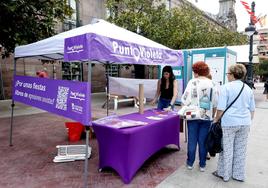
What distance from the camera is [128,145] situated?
3.80 m

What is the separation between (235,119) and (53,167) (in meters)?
3.34

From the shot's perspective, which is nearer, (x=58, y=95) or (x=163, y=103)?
(x=58, y=95)

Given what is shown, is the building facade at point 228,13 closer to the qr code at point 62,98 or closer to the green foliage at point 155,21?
the green foliage at point 155,21

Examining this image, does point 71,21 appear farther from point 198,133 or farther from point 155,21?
point 198,133

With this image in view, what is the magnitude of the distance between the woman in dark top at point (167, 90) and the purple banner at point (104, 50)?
1109 mm

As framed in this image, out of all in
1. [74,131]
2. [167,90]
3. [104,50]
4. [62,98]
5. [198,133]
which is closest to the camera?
[104,50]

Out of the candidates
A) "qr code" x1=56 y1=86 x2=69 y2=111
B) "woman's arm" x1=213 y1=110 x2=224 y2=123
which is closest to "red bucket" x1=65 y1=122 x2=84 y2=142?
"qr code" x1=56 y1=86 x2=69 y2=111

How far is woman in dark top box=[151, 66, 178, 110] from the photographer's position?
565cm

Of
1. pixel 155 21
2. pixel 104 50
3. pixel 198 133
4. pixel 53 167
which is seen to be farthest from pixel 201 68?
pixel 155 21

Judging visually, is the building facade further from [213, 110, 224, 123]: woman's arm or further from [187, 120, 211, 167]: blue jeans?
[213, 110, 224, 123]: woman's arm

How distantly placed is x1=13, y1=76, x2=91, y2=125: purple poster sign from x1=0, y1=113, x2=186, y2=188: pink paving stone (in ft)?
3.63

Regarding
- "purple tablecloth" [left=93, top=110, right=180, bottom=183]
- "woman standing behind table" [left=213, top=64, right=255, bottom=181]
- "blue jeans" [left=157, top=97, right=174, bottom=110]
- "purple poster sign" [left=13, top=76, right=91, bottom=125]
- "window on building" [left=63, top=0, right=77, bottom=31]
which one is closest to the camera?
"purple poster sign" [left=13, top=76, right=91, bottom=125]

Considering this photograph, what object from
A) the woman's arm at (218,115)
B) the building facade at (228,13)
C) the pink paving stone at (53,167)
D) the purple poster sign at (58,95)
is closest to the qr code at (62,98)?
Result: the purple poster sign at (58,95)

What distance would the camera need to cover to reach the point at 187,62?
11422 millimetres
